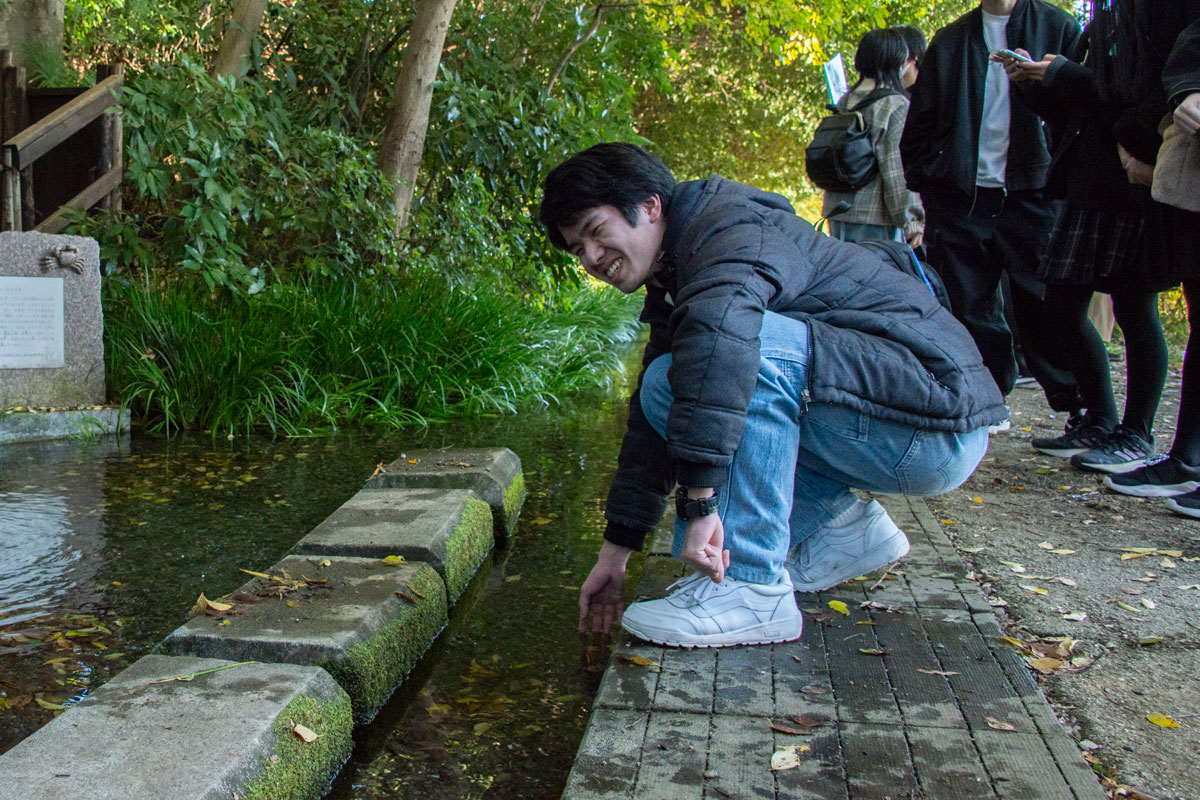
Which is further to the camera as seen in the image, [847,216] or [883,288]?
[847,216]

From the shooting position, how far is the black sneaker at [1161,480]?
132 inches

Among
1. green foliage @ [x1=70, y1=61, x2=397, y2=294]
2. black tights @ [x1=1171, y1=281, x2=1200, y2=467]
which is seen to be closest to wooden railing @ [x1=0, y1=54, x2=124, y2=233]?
green foliage @ [x1=70, y1=61, x2=397, y2=294]

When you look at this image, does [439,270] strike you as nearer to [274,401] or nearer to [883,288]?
[274,401]

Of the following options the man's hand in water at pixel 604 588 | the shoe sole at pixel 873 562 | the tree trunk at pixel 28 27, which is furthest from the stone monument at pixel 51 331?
the shoe sole at pixel 873 562

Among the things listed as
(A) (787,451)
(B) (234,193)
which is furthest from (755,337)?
(B) (234,193)

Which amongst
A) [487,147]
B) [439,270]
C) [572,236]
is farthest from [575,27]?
[572,236]

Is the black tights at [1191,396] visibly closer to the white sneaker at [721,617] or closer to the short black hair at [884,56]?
the short black hair at [884,56]

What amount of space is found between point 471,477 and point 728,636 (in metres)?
1.26

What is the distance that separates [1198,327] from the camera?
3.29 m

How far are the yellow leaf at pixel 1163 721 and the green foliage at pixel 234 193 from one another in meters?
4.14

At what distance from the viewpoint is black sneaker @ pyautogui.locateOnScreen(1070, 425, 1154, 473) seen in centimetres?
374

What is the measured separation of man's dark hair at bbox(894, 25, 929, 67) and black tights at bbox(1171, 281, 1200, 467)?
165cm

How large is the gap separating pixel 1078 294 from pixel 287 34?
5336 mm

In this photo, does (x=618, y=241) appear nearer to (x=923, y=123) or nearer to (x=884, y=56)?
(x=923, y=123)
